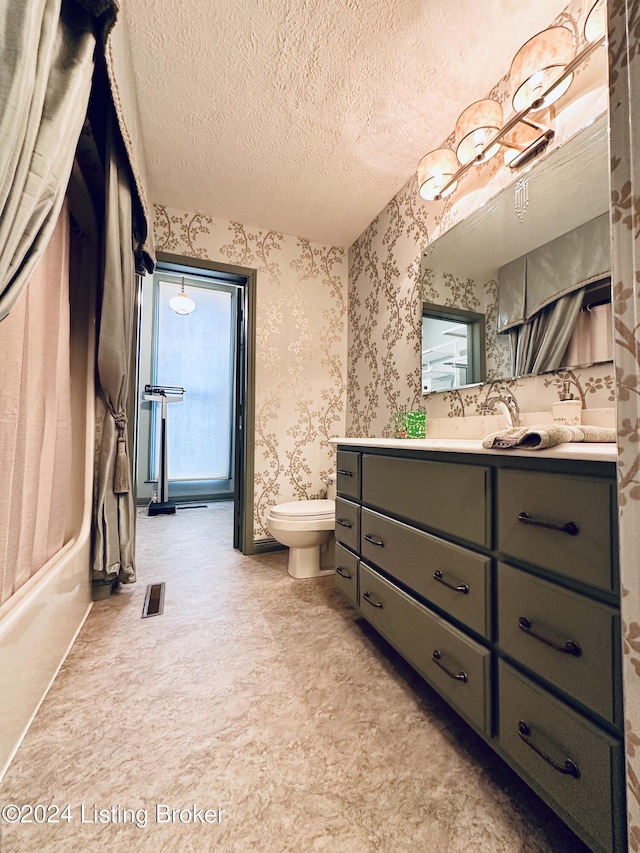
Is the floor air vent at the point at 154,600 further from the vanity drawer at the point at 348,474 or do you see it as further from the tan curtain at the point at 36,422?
the vanity drawer at the point at 348,474

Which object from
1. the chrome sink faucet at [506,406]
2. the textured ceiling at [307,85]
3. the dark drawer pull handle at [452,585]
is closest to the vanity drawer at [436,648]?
the dark drawer pull handle at [452,585]

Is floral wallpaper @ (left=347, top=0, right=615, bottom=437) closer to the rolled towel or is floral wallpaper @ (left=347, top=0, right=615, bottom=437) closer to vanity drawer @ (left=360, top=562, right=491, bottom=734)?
the rolled towel

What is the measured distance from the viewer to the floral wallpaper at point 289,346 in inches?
101

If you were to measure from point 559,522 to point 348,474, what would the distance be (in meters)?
0.99

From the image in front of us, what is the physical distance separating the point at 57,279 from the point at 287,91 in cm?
132

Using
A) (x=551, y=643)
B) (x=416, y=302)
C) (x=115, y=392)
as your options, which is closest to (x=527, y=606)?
(x=551, y=643)

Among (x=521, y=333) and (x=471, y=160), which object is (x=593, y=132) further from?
(x=521, y=333)

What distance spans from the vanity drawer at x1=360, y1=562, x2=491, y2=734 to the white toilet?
69cm

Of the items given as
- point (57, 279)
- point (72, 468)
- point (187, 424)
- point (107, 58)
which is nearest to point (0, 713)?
point (72, 468)

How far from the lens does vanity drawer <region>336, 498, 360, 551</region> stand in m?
1.53

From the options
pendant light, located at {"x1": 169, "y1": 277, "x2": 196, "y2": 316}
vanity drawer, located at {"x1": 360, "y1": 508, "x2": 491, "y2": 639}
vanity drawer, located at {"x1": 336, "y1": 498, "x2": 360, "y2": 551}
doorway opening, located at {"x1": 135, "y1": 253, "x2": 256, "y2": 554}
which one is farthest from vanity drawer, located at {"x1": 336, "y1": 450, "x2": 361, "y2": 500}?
pendant light, located at {"x1": 169, "y1": 277, "x2": 196, "y2": 316}

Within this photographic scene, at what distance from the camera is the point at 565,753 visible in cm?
68

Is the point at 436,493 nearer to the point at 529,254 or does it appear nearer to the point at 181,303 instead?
the point at 529,254

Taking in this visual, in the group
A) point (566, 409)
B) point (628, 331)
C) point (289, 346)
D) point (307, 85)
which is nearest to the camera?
point (628, 331)
